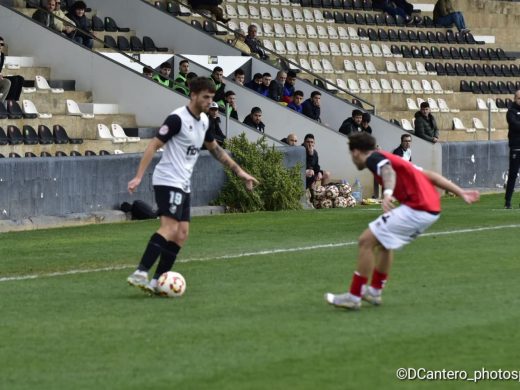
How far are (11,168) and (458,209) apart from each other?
8.37 metres

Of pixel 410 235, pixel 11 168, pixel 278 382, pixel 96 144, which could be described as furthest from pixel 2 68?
pixel 278 382

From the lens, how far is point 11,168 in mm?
20719

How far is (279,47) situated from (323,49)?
1.83 meters

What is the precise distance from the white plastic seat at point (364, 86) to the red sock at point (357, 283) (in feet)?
83.3

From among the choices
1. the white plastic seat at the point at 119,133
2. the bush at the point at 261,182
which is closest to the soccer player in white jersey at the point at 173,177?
the bush at the point at 261,182

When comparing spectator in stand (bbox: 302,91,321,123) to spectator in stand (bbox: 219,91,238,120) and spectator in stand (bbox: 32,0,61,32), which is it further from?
spectator in stand (bbox: 32,0,61,32)

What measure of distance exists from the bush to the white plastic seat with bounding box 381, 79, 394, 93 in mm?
12286

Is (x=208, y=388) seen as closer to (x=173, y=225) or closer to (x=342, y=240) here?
(x=173, y=225)

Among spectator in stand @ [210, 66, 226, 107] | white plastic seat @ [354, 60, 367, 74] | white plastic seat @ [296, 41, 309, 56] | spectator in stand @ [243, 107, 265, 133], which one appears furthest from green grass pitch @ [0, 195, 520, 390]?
white plastic seat @ [354, 60, 367, 74]

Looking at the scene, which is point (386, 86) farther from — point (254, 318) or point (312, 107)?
point (254, 318)

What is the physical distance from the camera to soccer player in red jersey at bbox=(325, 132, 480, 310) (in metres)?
11.7

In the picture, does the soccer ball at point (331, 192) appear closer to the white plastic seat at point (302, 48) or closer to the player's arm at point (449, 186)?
the white plastic seat at point (302, 48)

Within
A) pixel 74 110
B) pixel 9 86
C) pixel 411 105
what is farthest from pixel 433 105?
pixel 9 86

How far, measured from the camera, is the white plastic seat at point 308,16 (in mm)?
39031
